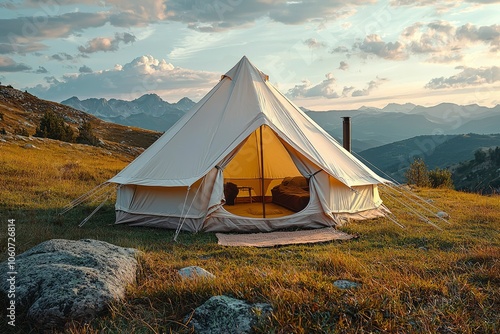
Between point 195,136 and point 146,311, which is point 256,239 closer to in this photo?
point 195,136

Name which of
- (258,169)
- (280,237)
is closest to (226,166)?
(280,237)

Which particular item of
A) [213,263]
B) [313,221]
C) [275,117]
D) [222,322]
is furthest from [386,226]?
[222,322]

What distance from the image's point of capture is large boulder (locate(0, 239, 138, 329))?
3.53 metres

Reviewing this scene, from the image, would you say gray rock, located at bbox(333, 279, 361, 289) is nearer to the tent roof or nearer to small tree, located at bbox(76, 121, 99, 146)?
the tent roof

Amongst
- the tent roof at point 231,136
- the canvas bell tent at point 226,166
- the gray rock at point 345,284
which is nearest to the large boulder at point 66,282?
the gray rock at point 345,284

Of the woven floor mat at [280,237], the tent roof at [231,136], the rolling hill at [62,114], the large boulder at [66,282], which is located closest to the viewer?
the large boulder at [66,282]

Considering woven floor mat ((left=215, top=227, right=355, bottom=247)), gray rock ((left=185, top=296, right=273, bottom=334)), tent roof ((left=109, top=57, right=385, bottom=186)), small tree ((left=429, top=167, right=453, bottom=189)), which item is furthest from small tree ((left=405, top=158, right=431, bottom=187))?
gray rock ((left=185, top=296, right=273, bottom=334))

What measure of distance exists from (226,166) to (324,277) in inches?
237

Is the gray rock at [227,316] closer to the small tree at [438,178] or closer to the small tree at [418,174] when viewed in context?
the small tree at [438,178]

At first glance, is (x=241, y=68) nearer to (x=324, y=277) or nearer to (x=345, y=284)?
(x=324, y=277)

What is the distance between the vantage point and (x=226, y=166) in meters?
10.1

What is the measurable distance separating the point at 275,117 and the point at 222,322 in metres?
7.42

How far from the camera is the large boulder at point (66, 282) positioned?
139 inches

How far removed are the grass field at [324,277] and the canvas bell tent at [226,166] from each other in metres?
0.55
